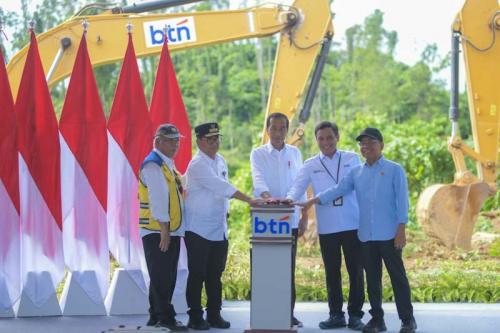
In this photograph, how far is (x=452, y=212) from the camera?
1389 cm

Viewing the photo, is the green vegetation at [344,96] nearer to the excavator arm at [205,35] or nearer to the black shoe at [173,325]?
the excavator arm at [205,35]

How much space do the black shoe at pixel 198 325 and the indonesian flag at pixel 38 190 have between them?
1.40 m

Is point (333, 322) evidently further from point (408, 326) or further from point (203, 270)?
point (203, 270)

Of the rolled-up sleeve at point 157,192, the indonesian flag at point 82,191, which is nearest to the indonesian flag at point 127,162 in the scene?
the indonesian flag at point 82,191

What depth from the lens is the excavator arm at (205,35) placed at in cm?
1145

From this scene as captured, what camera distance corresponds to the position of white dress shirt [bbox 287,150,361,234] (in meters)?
8.02

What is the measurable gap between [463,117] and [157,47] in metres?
18.3

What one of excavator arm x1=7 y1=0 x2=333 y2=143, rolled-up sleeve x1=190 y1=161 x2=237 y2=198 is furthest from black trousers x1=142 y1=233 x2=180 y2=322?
excavator arm x1=7 y1=0 x2=333 y2=143

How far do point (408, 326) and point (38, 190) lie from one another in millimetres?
3384

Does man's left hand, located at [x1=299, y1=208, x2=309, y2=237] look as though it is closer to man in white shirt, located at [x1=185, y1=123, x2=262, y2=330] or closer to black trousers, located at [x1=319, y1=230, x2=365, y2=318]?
black trousers, located at [x1=319, y1=230, x2=365, y2=318]

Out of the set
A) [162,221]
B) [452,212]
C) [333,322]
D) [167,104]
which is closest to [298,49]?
[452,212]

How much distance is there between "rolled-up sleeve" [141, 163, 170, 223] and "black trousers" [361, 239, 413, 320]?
158 cm

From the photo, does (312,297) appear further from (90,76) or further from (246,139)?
(246,139)

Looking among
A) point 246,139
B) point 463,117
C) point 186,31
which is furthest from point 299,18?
point 246,139
